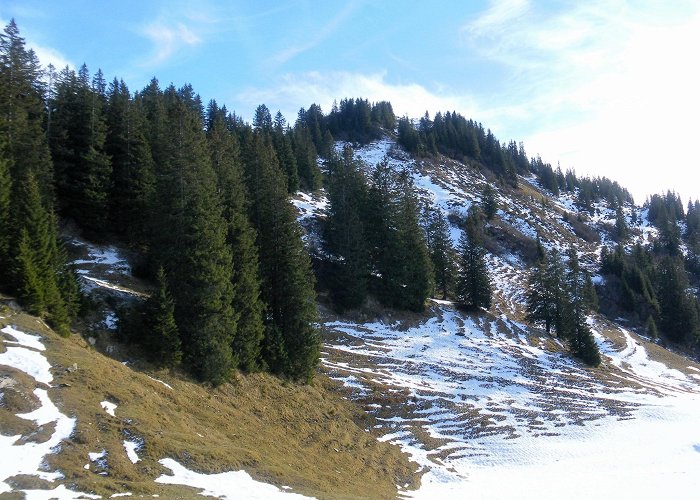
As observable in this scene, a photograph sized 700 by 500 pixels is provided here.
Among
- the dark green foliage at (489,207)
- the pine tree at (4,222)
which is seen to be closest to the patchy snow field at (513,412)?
the pine tree at (4,222)

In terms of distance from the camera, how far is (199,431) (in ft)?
61.2

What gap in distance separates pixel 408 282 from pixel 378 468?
30.0 m

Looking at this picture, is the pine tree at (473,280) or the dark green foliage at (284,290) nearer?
the dark green foliage at (284,290)

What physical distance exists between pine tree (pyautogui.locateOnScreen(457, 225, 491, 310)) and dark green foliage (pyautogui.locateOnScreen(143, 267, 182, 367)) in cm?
4084

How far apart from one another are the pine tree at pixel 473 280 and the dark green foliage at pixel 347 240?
44.3 ft

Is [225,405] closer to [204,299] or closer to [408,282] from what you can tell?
[204,299]

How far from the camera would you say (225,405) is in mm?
23656

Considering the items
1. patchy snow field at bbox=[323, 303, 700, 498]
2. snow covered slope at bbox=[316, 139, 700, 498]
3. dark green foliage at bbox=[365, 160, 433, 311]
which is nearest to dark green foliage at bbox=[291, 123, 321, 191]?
dark green foliage at bbox=[365, 160, 433, 311]

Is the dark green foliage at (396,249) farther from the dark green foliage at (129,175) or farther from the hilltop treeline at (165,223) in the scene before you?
the dark green foliage at (129,175)

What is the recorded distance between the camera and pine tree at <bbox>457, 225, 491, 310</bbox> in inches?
2298

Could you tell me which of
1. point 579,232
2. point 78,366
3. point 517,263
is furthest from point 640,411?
point 579,232

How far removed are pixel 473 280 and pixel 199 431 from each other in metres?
45.0

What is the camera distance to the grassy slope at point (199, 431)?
13.6 metres

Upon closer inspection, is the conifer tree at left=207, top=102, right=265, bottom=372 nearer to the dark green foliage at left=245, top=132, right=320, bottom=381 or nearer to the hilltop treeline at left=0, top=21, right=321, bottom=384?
the hilltop treeline at left=0, top=21, right=321, bottom=384
